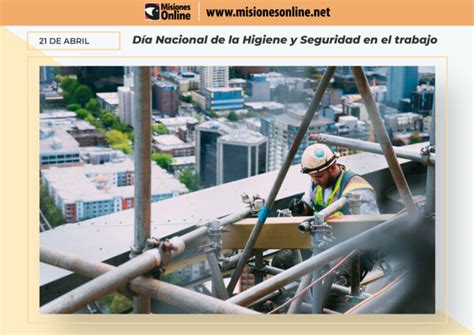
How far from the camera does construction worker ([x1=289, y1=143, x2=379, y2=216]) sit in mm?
4762

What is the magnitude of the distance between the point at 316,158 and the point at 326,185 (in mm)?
183

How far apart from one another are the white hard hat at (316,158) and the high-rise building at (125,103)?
960 mm

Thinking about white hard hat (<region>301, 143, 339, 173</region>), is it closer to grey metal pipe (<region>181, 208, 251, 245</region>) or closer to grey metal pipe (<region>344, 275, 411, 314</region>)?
grey metal pipe (<region>181, 208, 251, 245</region>)

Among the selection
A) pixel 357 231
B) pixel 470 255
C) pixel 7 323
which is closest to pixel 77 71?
pixel 7 323

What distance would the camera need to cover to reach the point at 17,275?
434cm

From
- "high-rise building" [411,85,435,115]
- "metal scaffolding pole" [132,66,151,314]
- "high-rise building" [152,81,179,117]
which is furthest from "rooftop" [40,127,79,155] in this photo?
"high-rise building" [411,85,435,115]

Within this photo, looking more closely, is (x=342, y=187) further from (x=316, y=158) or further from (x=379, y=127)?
(x=379, y=127)

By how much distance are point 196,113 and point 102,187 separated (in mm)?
551

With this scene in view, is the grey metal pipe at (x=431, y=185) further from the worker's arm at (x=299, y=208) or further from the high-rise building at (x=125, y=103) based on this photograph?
the high-rise building at (x=125, y=103)

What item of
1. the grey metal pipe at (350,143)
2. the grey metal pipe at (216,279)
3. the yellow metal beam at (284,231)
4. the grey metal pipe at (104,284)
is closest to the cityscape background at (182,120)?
the grey metal pipe at (350,143)

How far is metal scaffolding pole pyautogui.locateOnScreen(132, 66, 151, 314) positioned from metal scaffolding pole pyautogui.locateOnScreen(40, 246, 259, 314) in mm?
165

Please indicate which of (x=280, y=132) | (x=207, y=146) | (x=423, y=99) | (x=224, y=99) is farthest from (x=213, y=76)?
(x=423, y=99)

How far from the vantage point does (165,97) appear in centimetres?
437
